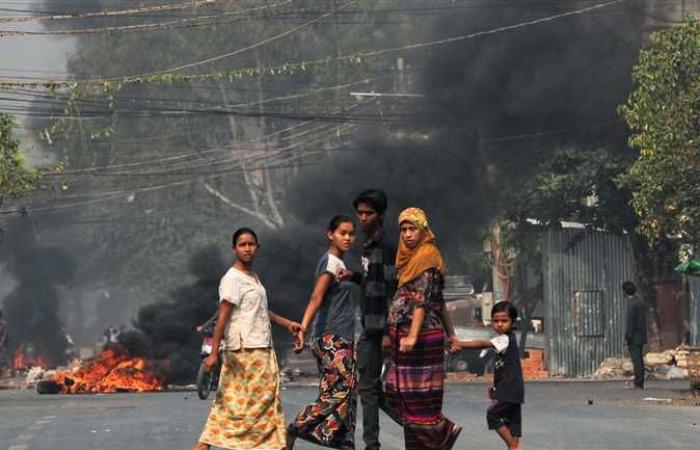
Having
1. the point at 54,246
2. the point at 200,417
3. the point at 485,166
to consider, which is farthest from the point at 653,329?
the point at 54,246

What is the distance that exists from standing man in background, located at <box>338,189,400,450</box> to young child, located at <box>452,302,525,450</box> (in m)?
0.73

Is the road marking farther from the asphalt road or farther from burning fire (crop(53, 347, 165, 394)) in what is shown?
burning fire (crop(53, 347, 165, 394))

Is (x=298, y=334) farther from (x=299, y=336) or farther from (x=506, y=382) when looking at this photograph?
(x=506, y=382)

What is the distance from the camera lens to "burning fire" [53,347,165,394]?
27.1 metres

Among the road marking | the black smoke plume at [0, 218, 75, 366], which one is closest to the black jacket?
the road marking

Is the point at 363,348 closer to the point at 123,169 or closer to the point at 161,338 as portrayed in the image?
the point at 161,338

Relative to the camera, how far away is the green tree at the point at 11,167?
111ft

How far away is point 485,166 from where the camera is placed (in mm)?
37469

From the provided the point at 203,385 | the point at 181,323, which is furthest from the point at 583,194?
the point at 203,385

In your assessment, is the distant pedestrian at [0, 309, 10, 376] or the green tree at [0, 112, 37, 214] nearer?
the green tree at [0, 112, 37, 214]

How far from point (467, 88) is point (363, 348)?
1010 inches

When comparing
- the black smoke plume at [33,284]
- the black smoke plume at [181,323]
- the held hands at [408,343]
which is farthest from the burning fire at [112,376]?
the black smoke plume at [33,284]

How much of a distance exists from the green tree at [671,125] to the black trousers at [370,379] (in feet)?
56.1

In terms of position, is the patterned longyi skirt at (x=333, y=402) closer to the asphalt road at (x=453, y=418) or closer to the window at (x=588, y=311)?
the asphalt road at (x=453, y=418)
